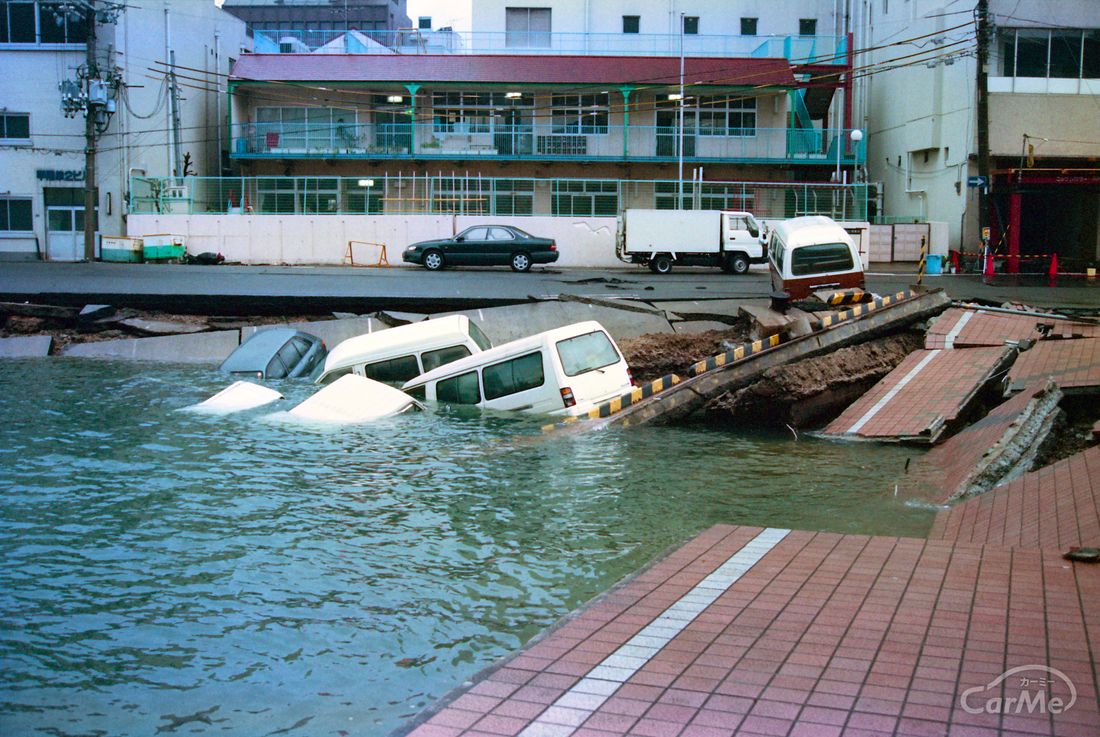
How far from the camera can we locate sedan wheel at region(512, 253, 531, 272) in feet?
112

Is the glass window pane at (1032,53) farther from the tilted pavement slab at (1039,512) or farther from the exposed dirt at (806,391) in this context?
the tilted pavement slab at (1039,512)

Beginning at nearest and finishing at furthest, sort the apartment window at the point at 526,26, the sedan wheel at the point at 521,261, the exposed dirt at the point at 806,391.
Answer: the exposed dirt at the point at 806,391 < the sedan wheel at the point at 521,261 < the apartment window at the point at 526,26

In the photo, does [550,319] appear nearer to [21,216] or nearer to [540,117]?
[540,117]

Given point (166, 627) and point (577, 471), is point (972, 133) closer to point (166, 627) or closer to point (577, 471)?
point (577, 471)

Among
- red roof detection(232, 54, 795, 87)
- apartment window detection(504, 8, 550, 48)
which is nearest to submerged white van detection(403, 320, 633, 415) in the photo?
red roof detection(232, 54, 795, 87)

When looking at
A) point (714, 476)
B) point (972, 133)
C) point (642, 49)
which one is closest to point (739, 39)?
point (642, 49)

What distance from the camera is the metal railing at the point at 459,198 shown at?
130 feet

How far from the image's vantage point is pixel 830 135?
45.9 meters

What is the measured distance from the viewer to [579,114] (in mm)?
46250

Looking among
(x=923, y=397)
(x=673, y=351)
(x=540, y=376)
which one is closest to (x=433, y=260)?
(x=673, y=351)

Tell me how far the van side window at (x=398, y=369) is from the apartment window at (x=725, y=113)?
34.3 meters

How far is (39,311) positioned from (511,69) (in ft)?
93.2

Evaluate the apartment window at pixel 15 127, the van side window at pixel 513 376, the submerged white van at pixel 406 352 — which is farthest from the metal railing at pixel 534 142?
the van side window at pixel 513 376

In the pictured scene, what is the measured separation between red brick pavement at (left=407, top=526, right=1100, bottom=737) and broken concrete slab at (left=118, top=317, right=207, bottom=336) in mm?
17154
